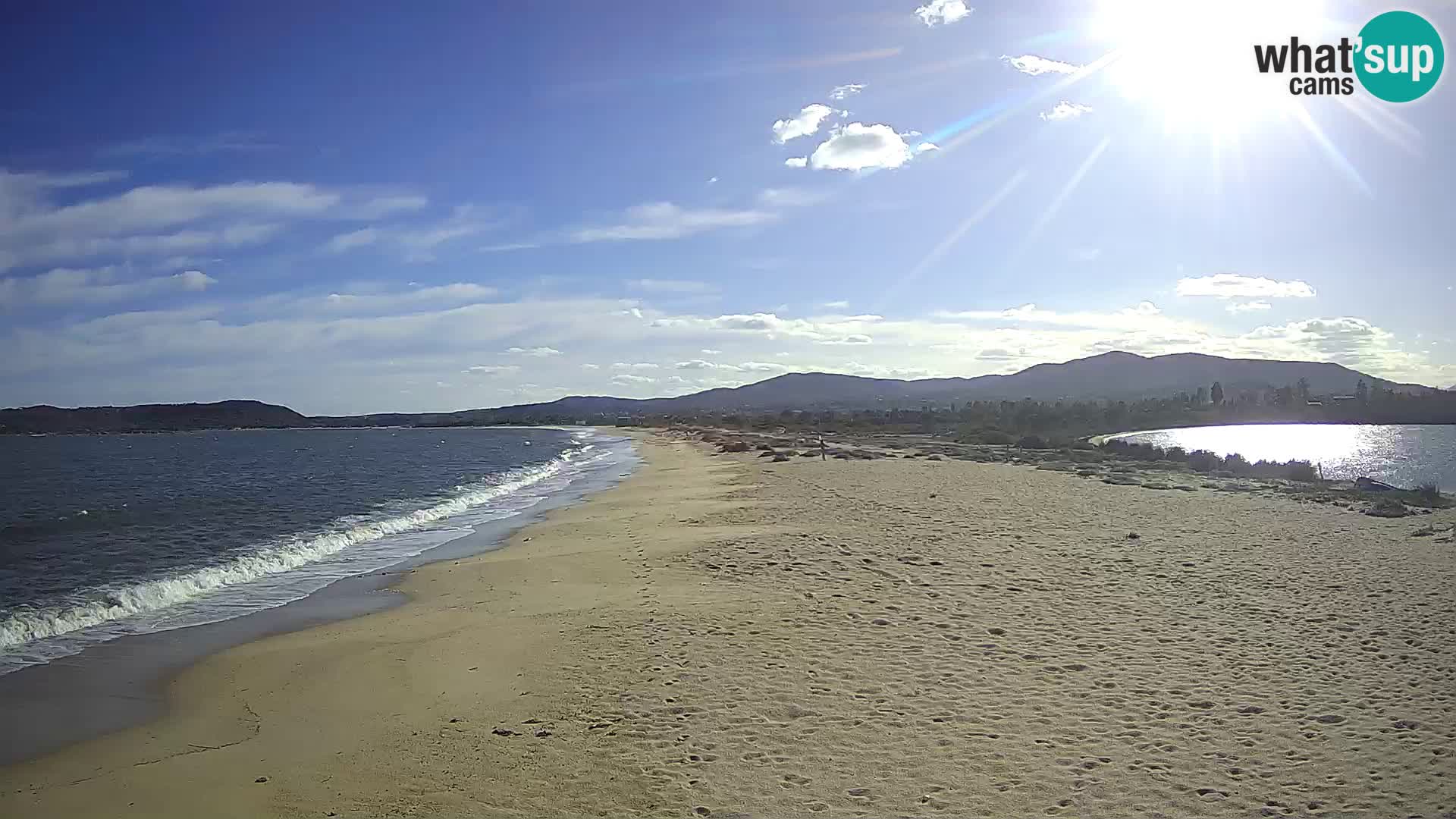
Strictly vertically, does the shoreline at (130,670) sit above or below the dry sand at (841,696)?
below

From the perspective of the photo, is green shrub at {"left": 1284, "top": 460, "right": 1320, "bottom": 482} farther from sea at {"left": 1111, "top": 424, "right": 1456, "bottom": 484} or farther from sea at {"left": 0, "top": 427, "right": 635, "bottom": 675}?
sea at {"left": 0, "top": 427, "right": 635, "bottom": 675}

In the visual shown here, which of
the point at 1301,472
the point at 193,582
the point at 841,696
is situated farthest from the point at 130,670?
the point at 1301,472

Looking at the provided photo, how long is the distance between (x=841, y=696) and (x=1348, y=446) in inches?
2329

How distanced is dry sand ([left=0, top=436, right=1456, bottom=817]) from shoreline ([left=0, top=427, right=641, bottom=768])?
0.40 meters

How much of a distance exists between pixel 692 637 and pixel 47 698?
A: 612 cm

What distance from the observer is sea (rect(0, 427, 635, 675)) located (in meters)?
11.6

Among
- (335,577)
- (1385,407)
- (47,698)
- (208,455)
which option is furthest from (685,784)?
(1385,407)

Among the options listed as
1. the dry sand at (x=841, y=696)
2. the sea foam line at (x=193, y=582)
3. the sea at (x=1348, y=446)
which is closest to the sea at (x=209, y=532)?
the sea foam line at (x=193, y=582)

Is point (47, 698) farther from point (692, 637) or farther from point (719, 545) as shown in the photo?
point (719, 545)

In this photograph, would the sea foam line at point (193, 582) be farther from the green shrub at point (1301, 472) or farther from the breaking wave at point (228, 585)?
the green shrub at point (1301, 472)

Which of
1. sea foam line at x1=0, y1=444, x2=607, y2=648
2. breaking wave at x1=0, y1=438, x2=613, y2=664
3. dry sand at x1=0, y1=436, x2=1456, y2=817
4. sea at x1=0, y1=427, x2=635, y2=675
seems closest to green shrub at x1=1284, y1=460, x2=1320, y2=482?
dry sand at x1=0, y1=436, x2=1456, y2=817

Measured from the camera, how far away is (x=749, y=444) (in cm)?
5012

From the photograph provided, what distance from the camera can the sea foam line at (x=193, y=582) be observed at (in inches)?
429

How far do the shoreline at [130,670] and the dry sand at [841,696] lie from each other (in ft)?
1.30
